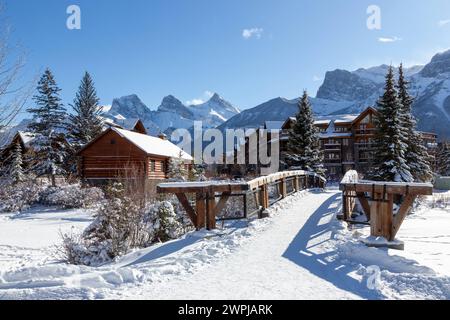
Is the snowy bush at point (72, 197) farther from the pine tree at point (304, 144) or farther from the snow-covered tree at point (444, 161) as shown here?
the snow-covered tree at point (444, 161)

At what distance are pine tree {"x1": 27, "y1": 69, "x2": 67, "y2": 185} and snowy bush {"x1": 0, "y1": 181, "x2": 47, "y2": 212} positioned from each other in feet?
18.2

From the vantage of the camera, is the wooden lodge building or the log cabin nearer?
the log cabin

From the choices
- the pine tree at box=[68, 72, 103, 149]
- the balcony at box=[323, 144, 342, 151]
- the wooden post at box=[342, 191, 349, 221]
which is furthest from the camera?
the balcony at box=[323, 144, 342, 151]

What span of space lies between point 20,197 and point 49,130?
1093 centimetres

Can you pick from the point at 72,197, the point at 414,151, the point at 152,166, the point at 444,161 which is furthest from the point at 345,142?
the point at 72,197

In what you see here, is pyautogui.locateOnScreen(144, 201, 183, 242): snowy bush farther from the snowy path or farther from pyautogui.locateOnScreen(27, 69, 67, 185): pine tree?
pyautogui.locateOnScreen(27, 69, 67, 185): pine tree

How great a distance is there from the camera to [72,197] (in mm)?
23891

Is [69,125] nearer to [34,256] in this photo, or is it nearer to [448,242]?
[34,256]

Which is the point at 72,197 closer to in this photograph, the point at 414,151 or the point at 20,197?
the point at 20,197

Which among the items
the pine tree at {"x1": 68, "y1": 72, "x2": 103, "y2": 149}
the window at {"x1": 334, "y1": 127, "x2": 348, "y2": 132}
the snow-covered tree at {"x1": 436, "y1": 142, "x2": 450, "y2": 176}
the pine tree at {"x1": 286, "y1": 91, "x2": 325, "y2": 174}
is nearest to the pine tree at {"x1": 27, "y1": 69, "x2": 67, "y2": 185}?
the pine tree at {"x1": 68, "y1": 72, "x2": 103, "y2": 149}

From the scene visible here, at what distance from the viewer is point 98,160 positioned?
30.1 m

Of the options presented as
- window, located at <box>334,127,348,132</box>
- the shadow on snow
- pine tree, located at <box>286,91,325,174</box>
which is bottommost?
the shadow on snow

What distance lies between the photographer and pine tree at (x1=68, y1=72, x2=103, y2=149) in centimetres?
3862
